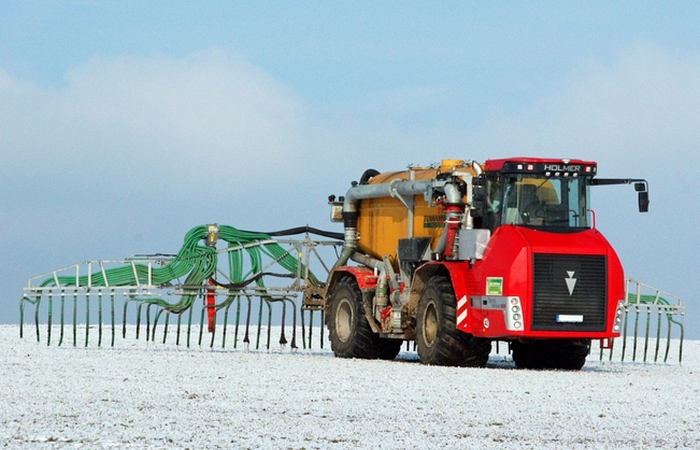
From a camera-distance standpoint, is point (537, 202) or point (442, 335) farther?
point (537, 202)

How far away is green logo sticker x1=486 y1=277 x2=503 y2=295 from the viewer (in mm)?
20672

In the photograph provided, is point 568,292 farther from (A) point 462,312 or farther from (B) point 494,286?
(A) point 462,312

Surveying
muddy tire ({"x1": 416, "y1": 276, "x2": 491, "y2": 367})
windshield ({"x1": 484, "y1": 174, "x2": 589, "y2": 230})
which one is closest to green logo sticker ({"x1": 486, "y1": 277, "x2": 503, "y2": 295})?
muddy tire ({"x1": 416, "y1": 276, "x2": 491, "y2": 367})

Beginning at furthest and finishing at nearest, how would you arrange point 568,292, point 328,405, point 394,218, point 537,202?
point 394,218, point 537,202, point 568,292, point 328,405

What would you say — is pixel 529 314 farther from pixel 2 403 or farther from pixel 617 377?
pixel 2 403

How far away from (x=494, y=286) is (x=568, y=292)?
1.26 meters

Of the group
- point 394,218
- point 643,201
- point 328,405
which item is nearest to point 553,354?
point 643,201

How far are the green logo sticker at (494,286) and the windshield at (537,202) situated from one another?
1.14 m

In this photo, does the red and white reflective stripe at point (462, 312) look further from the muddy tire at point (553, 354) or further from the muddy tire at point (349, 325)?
the muddy tire at point (349, 325)

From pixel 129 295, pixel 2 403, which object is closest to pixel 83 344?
pixel 129 295

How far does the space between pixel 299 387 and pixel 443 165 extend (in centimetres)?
775

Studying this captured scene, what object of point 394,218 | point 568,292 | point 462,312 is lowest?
point 462,312

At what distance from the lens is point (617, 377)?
68.2ft

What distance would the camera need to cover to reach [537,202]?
2155 cm
